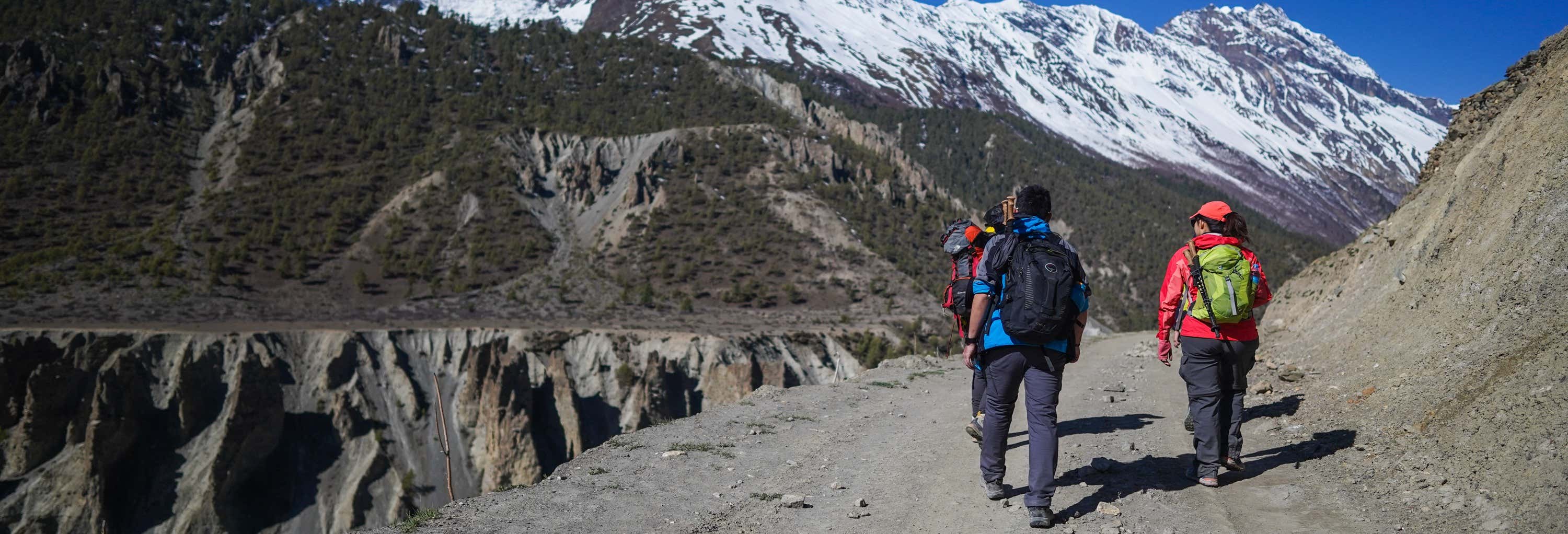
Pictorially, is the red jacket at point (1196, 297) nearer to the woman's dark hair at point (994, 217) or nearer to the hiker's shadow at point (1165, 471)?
the hiker's shadow at point (1165, 471)

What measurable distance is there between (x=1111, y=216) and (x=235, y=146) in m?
98.9

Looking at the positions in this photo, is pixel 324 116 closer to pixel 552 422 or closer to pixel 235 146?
pixel 235 146

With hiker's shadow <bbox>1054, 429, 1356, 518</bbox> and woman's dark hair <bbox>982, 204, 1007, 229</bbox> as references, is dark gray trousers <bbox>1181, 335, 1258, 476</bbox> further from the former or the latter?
woman's dark hair <bbox>982, 204, 1007, 229</bbox>

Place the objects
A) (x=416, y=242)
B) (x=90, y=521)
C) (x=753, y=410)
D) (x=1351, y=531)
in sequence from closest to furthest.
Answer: (x=1351, y=531) < (x=753, y=410) < (x=90, y=521) < (x=416, y=242)

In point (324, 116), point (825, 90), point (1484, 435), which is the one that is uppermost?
point (825, 90)

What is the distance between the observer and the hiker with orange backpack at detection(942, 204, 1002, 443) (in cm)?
622

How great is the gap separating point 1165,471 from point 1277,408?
2636 millimetres

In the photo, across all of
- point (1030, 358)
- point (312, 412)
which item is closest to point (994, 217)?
point (1030, 358)

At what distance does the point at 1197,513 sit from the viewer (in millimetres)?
4727

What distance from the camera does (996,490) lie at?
509cm

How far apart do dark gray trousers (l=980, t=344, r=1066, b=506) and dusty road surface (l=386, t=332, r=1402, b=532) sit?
11.2 inches

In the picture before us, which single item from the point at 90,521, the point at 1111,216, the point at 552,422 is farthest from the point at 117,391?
the point at 1111,216

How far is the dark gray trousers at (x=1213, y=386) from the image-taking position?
17.3 feet

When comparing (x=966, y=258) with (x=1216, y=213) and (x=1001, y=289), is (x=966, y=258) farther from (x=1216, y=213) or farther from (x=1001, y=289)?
(x=1001, y=289)
